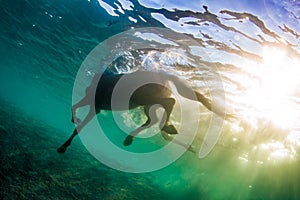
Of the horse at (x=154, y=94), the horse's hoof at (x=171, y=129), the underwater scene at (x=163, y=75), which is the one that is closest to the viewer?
Result: the horse's hoof at (x=171, y=129)

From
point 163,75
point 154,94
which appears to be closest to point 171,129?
point 154,94

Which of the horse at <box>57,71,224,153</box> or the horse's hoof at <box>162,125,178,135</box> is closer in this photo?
the horse's hoof at <box>162,125,178,135</box>

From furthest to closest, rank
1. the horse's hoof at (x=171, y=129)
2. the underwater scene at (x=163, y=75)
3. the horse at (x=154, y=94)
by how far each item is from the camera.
A: the underwater scene at (x=163, y=75) → the horse at (x=154, y=94) → the horse's hoof at (x=171, y=129)

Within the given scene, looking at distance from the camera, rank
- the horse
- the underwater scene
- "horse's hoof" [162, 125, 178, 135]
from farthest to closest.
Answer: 1. the underwater scene
2. the horse
3. "horse's hoof" [162, 125, 178, 135]

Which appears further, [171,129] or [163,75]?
[163,75]

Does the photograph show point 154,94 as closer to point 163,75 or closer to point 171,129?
point 163,75

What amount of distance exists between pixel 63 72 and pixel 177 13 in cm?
2379

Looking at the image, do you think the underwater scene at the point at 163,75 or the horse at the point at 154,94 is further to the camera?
the underwater scene at the point at 163,75

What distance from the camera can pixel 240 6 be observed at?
8.15 metres

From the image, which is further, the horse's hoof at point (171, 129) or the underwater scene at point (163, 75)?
the underwater scene at point (163, 75)

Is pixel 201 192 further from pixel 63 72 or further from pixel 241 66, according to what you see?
pixel 63 72

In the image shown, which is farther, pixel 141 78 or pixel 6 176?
pixel 6 176

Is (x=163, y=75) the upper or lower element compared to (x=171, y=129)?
upper

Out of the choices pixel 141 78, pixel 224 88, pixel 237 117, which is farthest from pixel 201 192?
pixel 141 78
